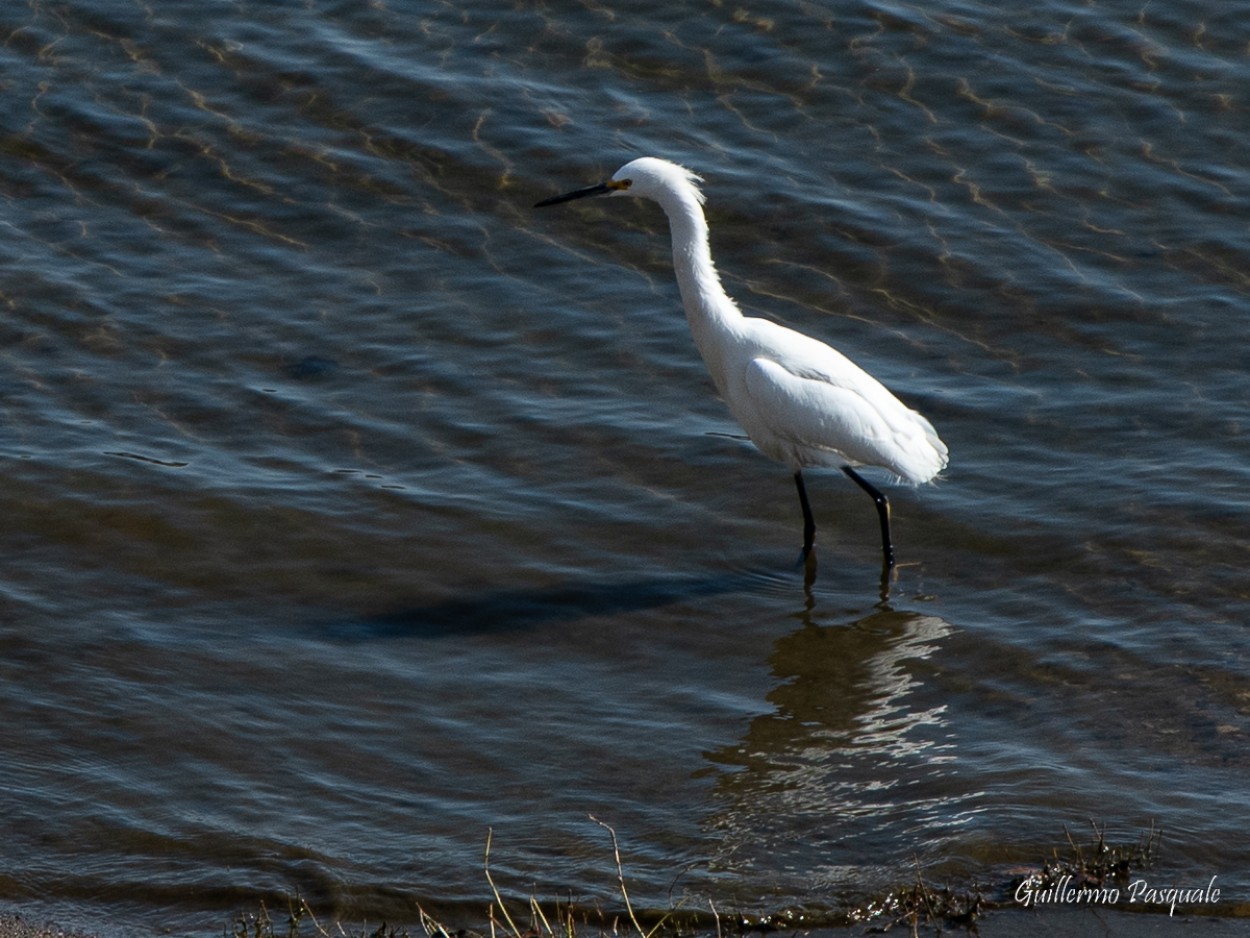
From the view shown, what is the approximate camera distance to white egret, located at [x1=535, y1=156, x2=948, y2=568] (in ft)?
22.4

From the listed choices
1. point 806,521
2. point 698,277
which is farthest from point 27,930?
point 698,277

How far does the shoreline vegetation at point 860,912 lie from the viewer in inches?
170

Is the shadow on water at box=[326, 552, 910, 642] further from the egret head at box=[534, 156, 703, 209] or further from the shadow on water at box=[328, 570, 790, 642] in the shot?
the egret head at box=[534, 156, 703, 209]

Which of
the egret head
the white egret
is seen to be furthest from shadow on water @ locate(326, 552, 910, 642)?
the egret head

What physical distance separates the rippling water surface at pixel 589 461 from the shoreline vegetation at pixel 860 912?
92mm

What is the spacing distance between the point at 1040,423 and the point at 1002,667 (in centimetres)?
202

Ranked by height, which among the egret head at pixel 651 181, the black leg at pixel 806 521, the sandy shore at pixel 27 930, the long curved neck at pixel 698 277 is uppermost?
the egret head at pixel 651 181

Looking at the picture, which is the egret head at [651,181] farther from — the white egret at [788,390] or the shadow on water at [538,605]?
the shadow on water at [538,605]

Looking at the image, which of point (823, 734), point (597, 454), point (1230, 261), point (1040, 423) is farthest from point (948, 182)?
point (823, 734)

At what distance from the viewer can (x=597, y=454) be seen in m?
7.56

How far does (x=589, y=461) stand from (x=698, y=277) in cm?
100

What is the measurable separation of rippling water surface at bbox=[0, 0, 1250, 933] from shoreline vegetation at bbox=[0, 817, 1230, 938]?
0.30ft

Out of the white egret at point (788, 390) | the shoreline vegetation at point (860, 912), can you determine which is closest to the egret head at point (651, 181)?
the white egret at point (788, 390)

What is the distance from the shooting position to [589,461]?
7508mm
